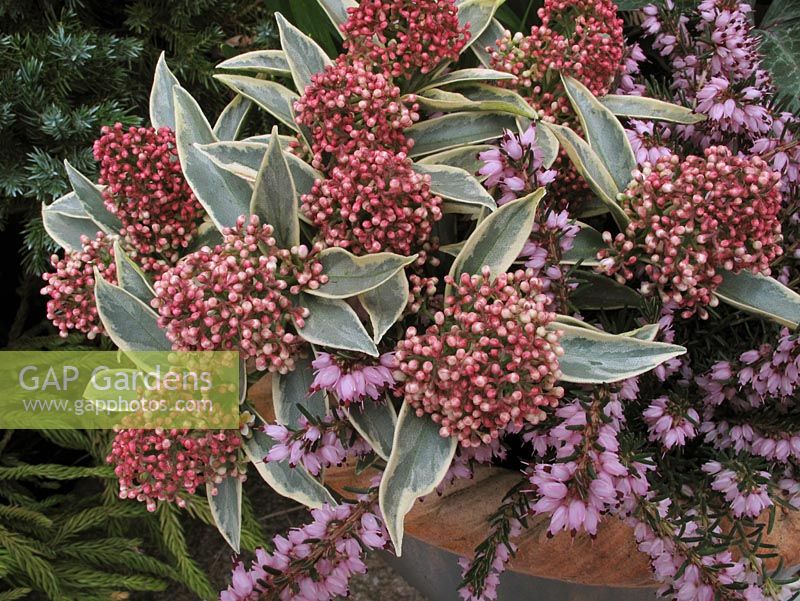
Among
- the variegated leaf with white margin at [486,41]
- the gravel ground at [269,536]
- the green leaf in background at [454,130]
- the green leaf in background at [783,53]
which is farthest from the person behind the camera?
the gravel ground at [269,536]

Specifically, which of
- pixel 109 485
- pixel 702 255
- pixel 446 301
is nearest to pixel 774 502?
pixel 702 255

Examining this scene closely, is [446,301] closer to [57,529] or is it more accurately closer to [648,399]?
[648,399]

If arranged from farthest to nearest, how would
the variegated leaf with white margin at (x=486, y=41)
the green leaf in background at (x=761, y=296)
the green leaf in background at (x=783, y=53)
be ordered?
1. the green leaf in background at (x=783, y=53)
2. the variegated leaf with white margin at (x=486, y=41)
3. the green leaf in background at (x=761, y=296)

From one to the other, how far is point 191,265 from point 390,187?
6.8 inches

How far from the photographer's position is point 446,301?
59cm

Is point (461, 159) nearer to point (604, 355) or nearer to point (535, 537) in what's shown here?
point (604, 355)

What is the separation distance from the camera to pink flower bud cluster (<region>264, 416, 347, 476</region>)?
0.59 m

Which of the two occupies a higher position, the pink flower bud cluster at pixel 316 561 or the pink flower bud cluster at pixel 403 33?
the pink flower bud cluster at pixel 403 33

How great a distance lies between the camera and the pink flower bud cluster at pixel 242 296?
0.58m

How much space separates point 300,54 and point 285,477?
426 mm

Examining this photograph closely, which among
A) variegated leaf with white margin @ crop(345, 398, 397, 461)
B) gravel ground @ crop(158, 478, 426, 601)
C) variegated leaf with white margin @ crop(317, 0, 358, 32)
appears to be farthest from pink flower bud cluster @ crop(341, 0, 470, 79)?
gravel ground @ crop(158, 478, 426, 601)

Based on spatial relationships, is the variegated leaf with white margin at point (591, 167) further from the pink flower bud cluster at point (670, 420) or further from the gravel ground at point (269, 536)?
the gravel ground at point (269, 536)

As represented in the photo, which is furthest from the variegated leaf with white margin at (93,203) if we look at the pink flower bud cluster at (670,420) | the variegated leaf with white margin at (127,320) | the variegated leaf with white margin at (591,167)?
the pink flower bud cluster at (670,420)

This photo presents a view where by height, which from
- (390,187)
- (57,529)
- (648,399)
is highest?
(390,187)
